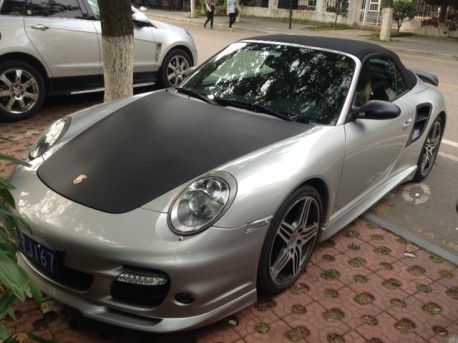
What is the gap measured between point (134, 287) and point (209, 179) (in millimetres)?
654

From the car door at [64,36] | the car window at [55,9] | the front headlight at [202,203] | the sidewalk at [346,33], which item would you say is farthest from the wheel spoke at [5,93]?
the sidewalk at [346,33]

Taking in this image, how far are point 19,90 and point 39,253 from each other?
3.88 m

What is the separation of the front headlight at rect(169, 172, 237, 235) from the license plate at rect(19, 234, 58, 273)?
24.4 inches

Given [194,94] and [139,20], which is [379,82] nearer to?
[194,94]

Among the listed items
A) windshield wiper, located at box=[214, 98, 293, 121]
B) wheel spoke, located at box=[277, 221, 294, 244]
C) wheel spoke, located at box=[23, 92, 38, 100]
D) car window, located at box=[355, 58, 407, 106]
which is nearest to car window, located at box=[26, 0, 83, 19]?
wheel spoke, located at box=[23, 92, 38, 100]

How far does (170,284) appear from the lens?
7.04 feet

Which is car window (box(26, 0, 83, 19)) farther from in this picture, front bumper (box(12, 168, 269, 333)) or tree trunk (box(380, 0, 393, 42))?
tree trunk (box(380, 0, 393, 42))

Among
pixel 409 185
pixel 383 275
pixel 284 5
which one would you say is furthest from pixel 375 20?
pixel 383 275

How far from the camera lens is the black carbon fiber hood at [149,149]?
2434mm

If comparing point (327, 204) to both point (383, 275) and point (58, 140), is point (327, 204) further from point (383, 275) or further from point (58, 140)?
point (58, 140)

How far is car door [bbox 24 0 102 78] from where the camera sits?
565 cm

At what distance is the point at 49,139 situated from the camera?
3.13 m

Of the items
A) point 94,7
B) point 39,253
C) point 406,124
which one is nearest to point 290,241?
point 39,253

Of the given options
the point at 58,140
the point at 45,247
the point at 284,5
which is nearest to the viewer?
the point at 45,247
